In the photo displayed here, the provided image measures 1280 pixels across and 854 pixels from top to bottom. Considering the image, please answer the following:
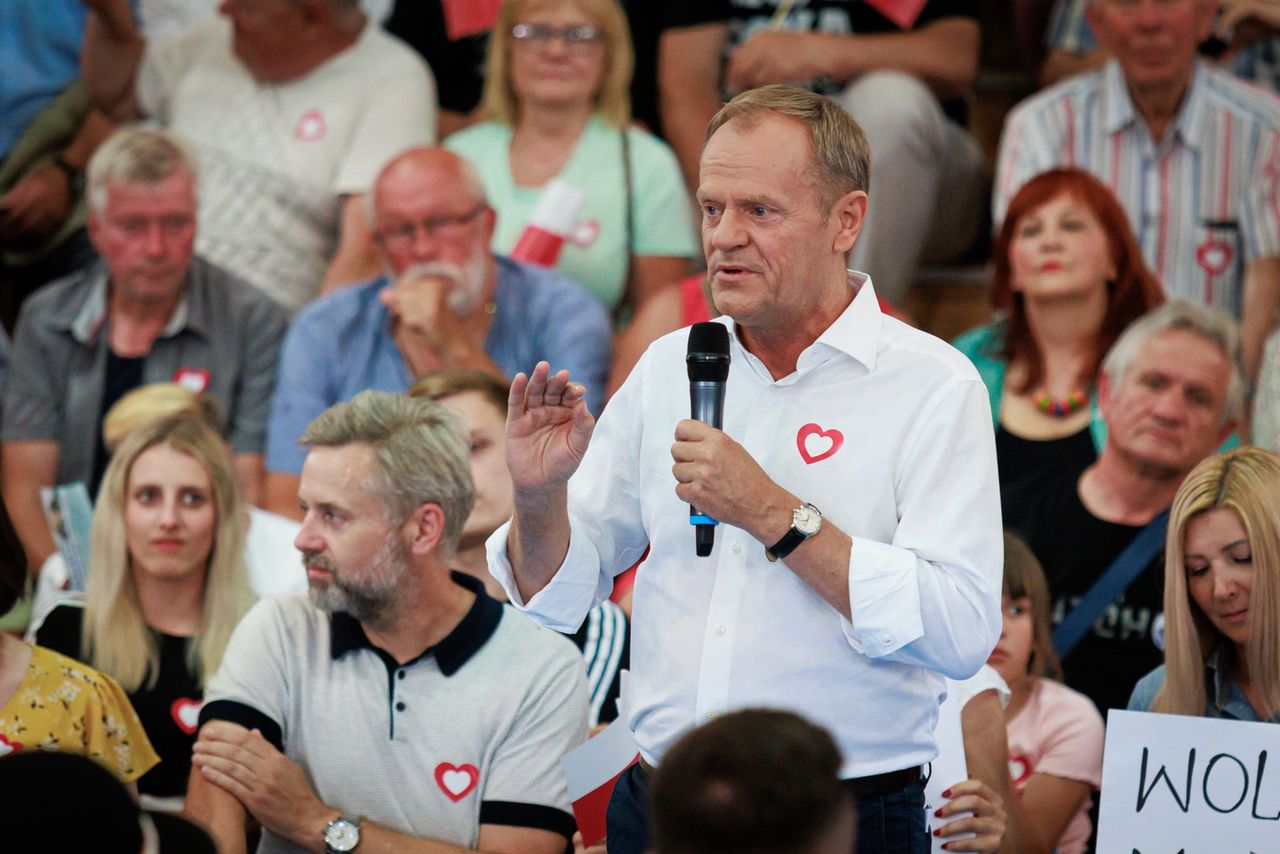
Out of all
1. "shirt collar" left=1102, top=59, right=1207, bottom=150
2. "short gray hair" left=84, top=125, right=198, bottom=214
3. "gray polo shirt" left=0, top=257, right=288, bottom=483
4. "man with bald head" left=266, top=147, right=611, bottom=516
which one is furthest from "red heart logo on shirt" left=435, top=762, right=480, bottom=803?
"shirt collar" left=1102, top=59, right=1207, bottom=150

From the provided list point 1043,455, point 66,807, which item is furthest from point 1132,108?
point 66,807

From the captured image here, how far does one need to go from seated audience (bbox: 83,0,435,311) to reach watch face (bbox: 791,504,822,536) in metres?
3.02

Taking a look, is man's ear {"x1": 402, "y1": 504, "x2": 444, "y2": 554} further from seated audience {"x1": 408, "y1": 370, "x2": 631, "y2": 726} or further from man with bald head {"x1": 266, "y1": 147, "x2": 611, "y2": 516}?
man with bald head {"x1": 266, "y1": 147, "x2": 611, "y2": 516}

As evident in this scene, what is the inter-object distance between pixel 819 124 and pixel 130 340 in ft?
9.64

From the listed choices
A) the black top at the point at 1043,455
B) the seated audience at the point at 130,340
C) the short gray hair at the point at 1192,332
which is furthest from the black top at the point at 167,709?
the short gray hair at the point at 1192,332

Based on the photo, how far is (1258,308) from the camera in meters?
4.43

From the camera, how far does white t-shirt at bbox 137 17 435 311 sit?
5.00 meters

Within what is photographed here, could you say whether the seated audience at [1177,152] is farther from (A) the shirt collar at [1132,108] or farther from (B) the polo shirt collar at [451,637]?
(B) the polo shirt collar at [451,637]

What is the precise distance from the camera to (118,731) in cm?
307

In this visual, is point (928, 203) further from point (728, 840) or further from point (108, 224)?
point (728, 840)

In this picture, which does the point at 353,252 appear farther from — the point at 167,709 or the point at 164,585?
the point at 167,709

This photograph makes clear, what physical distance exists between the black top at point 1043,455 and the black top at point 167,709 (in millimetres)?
1890

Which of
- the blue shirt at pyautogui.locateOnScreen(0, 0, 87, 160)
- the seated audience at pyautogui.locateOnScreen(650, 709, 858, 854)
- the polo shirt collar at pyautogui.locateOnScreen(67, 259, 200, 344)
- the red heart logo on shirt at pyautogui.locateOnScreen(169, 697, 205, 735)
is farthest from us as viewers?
the blue shirt at pyautogui.locateOnScreen(0, 0, 87, 160)

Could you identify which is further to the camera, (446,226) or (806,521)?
(446,226)
